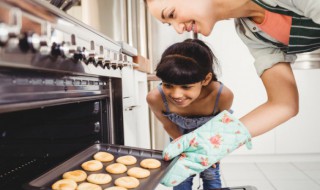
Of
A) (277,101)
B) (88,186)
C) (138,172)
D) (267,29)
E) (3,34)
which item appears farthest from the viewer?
(277,101)

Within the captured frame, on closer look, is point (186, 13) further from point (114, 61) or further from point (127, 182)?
point (127, 182)

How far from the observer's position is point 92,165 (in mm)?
927

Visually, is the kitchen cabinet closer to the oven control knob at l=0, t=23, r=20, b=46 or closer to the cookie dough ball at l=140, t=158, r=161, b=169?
the cookie dough ball at l=140, t=158, r=161, b=169

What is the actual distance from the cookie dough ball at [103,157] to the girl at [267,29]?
53 centimetres

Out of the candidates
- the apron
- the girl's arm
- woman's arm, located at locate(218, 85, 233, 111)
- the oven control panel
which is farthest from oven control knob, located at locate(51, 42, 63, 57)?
woman's arm, located at locate(218, 85, 233, 111)

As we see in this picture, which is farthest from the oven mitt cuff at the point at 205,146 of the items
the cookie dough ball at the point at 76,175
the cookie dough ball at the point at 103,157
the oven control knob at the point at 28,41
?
the oven control knob at the point at 28,41

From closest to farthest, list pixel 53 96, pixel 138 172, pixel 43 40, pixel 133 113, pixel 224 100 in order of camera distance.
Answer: pixel 43 40
pixel 53 96
pixel 138 172
pixel 133 113
pixel 224 100

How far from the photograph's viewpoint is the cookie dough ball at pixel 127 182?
846mm

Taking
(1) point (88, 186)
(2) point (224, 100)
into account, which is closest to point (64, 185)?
(1) point (88, 186)

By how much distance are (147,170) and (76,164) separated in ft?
0.77

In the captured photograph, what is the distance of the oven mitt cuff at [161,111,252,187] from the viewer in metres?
1.08

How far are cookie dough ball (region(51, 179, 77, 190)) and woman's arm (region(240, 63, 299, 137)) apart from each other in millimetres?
695

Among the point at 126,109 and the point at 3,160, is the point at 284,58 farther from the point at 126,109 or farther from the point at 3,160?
the point at 3,160

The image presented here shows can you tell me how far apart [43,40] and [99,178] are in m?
0.49
